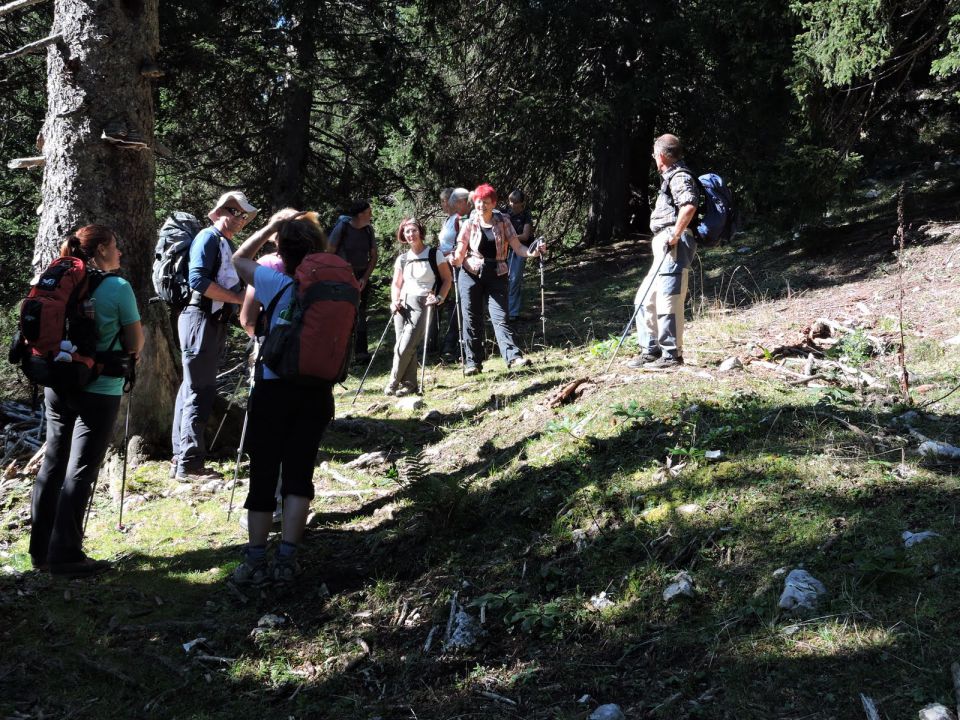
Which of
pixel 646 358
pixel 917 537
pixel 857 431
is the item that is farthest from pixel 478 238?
pixel 917 537

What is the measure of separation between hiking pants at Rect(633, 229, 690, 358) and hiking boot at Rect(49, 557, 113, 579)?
447 cm

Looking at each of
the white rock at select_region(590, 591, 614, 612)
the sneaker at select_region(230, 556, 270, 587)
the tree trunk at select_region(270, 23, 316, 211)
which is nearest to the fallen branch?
the sneaker at select_region(230, 556, 270, 587)

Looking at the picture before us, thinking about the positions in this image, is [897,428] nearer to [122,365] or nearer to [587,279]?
[122,365]

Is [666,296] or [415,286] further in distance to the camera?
[415,286]

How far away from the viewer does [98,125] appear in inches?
270

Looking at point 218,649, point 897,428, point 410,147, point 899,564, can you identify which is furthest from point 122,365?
point 410,147

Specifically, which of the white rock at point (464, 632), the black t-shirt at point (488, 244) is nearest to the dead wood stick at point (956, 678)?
the white rock at point (464, 632)

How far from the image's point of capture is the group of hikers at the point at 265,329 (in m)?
4.93

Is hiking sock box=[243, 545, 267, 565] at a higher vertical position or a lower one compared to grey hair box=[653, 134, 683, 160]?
lower

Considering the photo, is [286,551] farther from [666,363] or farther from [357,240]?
[357,240]

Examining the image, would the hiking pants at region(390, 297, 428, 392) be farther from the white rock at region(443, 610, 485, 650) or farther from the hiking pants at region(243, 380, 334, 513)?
the white rock at region(443, 610, 485, 650)

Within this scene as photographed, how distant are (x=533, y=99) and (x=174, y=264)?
31.2 feet

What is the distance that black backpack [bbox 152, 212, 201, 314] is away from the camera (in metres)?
6.45

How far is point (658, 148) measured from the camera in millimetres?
7012
